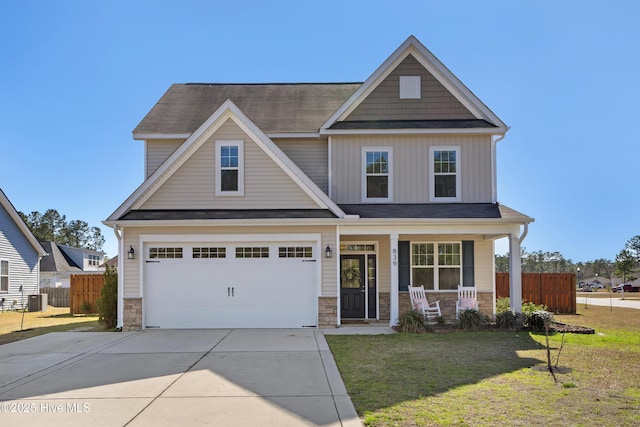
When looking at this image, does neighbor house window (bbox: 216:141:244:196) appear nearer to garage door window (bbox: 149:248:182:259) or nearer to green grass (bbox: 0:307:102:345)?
garage door window (bbox: 149:248:182:259)

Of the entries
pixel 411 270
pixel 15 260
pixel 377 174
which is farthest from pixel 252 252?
pixel 15 260

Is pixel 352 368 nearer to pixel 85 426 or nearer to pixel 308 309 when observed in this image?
pixel 85 426

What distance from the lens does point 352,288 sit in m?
16.0

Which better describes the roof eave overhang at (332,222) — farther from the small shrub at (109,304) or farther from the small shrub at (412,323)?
the small shrub at (412,323)

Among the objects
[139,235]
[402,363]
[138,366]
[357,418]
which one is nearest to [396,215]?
[402,363]

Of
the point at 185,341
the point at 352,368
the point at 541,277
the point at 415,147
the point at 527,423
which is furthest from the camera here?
the point at 541,277

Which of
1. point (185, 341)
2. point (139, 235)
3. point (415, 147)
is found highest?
point (415, 147)

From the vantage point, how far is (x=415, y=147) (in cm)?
1609

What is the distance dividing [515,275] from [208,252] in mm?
8333

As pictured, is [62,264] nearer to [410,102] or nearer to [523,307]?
[410,102]

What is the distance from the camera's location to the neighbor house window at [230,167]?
14656mm

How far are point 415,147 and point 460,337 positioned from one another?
6.14 m

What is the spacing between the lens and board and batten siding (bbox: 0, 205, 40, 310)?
24078 millimetres

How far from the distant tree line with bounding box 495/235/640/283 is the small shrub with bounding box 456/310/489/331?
43.2 metres
